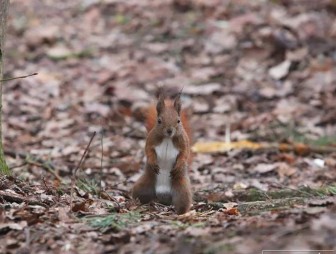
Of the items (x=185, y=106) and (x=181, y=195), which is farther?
(x=185, y=106)

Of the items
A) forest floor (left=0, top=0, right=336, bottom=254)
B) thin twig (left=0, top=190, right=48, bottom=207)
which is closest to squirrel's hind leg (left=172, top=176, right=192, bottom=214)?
forest floor (left=0, top=0, right=336, bottom=254)

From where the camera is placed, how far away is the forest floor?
3705 millimetres

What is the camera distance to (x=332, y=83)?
8992 millimetres

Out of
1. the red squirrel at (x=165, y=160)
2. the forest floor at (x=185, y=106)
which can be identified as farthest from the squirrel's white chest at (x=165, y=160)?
the forest floor at (x=185, y=106)

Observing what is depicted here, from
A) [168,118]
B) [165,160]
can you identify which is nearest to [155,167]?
[165,160]

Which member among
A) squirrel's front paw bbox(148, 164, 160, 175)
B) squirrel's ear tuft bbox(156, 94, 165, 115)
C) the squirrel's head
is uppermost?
squirrel's ear tuft bbox(156, 94, 165, 115)

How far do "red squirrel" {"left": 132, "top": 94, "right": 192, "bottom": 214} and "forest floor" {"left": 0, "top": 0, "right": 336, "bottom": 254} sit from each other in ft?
0.43

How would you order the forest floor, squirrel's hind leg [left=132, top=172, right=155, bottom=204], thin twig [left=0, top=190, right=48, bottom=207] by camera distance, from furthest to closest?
squirrel's hind leg [left=132, top=172, right=155, bottom=204] → thin twig [left=0, top=190, right=48, bottom=207] → the forest floor

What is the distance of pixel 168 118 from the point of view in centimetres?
466

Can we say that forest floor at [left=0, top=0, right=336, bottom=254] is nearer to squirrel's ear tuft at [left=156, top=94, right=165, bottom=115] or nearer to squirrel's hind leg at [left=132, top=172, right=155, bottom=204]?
squirrel's hind leg at [left=132, top=172, right=155, bottom=204]

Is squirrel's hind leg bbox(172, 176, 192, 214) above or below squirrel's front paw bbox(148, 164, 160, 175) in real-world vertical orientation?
below

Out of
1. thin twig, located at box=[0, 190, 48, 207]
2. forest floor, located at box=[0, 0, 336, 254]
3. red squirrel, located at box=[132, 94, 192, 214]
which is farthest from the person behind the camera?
red squirrel, located at box=[132, 94, 192, 214]

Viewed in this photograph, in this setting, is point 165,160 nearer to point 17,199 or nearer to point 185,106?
point 17,199

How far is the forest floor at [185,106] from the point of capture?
12.2 ft
